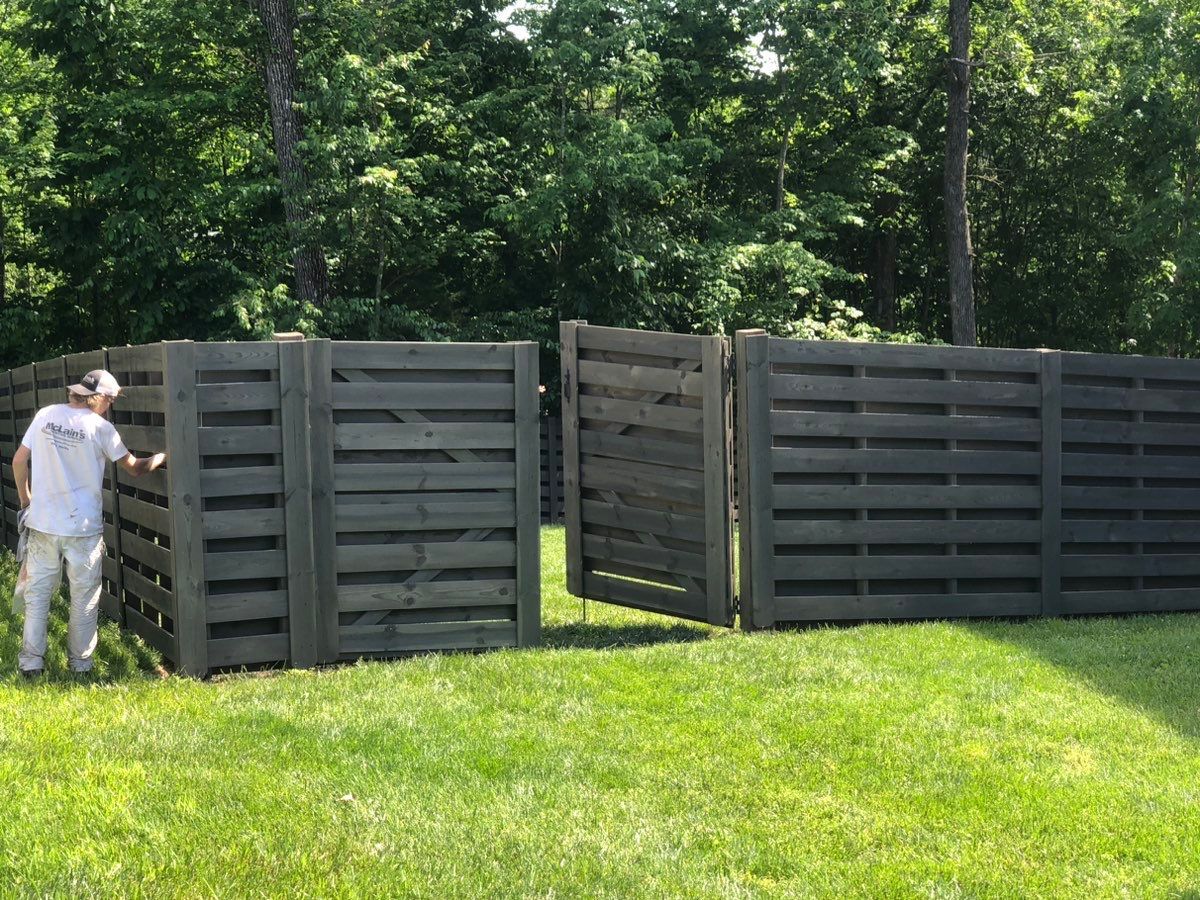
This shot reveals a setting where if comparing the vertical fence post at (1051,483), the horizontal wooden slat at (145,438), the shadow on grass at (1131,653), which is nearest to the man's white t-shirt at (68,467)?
the horizontal wooden slat at (145,438)

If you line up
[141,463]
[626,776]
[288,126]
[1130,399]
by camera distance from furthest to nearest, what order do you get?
[288,126] < [1130,399] < [141,463] < [626,776]

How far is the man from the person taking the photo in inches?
286

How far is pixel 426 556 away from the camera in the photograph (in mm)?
7832

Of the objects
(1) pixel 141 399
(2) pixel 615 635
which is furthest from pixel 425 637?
(1) pixel 141 399

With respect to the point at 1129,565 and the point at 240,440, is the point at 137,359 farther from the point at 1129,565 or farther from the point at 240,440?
the point at 1129,565

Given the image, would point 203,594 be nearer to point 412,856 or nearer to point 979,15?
point 412,856

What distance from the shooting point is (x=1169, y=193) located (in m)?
22.4

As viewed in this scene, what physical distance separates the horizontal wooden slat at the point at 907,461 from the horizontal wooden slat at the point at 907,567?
2.03 ft

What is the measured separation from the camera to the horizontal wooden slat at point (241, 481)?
24.2 ft

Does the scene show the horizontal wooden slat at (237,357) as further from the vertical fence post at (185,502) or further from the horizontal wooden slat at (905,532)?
the horizontal wooden slat at (905,532)

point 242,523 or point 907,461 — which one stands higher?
point 907,461

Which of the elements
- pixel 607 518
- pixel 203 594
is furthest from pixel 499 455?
pixel 203 594

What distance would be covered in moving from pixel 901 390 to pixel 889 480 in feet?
2.09

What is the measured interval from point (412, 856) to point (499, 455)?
393cm
